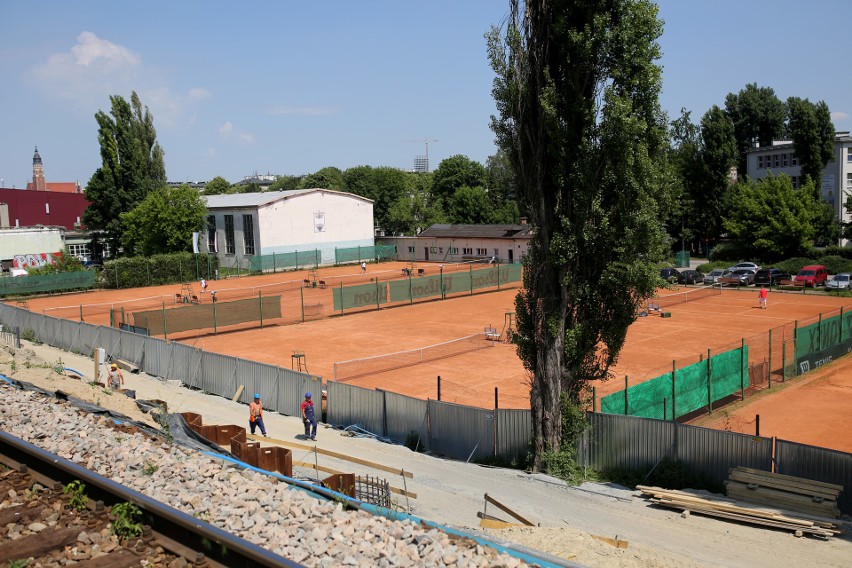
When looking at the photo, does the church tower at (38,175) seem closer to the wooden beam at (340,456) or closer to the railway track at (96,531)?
the wooden beam at (340,456)

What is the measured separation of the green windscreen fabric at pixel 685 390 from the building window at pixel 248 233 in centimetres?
5798

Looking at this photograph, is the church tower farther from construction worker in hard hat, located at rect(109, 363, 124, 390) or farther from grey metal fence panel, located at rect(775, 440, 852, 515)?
grey metal fence panel, located at rect(775, 440, 852, 515)

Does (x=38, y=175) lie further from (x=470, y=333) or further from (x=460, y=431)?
(x=460, y=431)

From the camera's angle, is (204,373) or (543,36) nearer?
(543,36)

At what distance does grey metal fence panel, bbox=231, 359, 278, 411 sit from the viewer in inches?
995

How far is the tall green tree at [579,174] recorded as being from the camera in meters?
17.4

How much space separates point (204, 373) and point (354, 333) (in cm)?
1379

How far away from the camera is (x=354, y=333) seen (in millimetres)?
41094

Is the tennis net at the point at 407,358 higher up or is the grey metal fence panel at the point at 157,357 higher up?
the grey metal fence panel at the point at 157,357

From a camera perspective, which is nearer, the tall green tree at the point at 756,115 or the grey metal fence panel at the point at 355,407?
the grey metal fence panel at the point at 355,407

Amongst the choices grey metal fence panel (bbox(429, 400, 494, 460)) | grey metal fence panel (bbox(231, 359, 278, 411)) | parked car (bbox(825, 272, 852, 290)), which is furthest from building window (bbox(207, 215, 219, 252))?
grey metal fence panel (bbox(429, 400, 494, 460))

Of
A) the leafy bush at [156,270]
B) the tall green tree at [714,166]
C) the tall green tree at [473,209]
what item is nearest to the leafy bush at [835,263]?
the tall green tree at [714,166]

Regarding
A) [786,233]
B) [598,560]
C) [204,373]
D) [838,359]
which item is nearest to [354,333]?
[204,373]

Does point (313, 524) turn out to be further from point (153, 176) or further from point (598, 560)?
point (153, 176)
